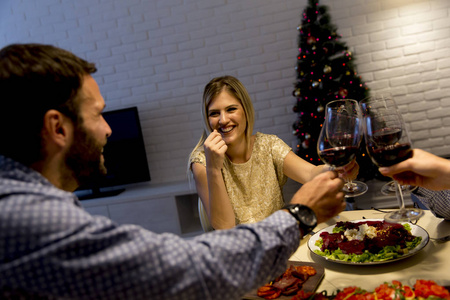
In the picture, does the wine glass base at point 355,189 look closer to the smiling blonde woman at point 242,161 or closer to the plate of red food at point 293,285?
the plate of red food at point 293,285

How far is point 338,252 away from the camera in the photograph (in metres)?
1.08

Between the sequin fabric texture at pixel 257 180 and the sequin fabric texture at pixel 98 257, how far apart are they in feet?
3.83

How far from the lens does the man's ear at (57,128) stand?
30.8 inches

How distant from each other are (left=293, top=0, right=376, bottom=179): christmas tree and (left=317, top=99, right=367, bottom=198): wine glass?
7.38ft

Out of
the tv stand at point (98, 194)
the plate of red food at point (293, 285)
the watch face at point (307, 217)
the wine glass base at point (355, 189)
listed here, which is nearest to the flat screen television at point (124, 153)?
the tv stand at point (98, 194)

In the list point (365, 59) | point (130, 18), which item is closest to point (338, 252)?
point (365, 59)

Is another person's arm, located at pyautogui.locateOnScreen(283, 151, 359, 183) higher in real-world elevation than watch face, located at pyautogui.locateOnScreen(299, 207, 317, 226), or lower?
lower

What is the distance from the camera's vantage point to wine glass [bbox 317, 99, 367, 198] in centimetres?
102

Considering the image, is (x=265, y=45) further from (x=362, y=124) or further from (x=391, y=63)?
(x=362, y=124)

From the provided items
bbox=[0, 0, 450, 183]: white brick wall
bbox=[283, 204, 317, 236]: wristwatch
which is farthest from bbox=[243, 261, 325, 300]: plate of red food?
bbox=[0, 0, 450, 183]: white brick wall

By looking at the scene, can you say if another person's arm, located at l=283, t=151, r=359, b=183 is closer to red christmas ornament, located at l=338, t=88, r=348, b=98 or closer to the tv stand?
red christmas ornament, located at l=338, t=88, r=348, b=98

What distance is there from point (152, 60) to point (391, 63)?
2595 mm

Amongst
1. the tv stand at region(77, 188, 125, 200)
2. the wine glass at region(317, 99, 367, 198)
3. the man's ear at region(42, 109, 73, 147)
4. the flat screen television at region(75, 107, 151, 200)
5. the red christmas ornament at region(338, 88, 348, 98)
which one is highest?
the man's ear at region(42, 109, 73, 147)

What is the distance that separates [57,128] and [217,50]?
10.6 feet
